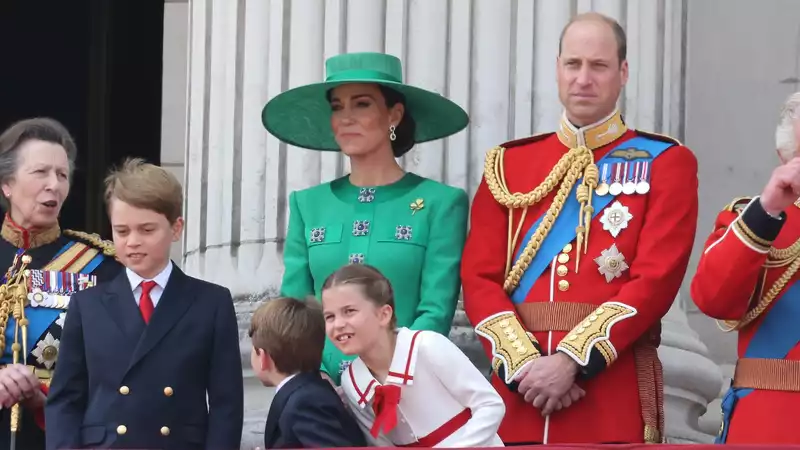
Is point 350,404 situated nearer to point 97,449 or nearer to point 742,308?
point 97,449

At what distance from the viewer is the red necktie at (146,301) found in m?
5.49

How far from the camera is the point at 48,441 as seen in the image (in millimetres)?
5348

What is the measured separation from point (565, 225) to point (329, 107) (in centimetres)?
92

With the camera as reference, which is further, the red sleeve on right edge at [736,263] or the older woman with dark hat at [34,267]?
the older woman with dark hat at [34,267]

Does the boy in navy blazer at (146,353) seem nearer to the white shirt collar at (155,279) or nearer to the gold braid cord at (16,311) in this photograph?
the white shirt collar at (155,279)

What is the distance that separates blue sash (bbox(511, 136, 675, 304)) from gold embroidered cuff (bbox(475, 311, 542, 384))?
135mm

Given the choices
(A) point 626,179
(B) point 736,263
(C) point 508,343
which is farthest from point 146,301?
(B) point 736,263

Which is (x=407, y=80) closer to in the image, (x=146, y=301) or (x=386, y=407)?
(x=146, y=301)

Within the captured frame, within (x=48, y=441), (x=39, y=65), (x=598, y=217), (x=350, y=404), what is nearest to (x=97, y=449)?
(x=48, y=441)

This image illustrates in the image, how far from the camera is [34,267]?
5.91 meters

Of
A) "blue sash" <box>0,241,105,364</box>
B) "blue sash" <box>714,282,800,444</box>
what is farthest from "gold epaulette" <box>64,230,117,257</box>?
"blue sash" <box>714,282,800,444</box>

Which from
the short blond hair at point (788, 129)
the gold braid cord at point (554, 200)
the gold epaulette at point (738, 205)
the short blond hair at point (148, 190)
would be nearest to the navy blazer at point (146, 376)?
the short blond hair at point (148, 190)

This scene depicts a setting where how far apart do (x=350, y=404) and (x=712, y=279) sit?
1.02m

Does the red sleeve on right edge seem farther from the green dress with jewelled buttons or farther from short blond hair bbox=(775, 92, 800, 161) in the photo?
the green dress with jewelled buttons
